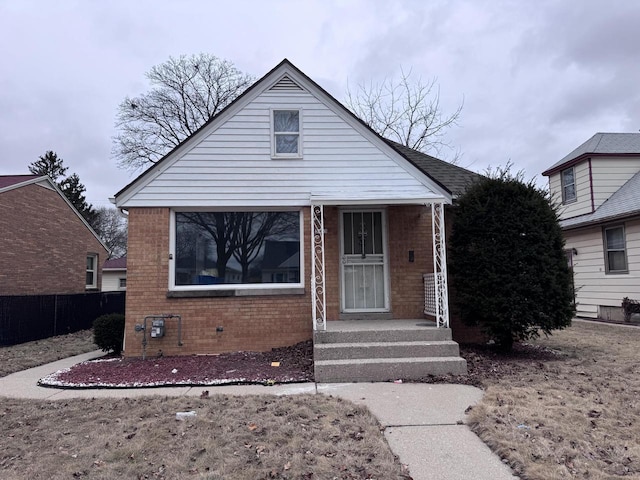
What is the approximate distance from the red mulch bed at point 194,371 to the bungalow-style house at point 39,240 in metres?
9.94

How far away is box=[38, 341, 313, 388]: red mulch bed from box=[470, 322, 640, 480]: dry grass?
2.82m

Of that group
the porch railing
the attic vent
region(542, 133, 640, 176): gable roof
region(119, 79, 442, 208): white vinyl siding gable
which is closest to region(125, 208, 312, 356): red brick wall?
region(119, 79, 442, 208): white vinyl siding gable

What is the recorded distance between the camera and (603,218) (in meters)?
13.6

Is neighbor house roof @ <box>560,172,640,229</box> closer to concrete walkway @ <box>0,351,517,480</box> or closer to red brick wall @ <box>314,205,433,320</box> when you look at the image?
red brick wall @ <box>314,205,433,320</box>

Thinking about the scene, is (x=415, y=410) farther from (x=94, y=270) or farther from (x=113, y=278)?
(x=113, y=278)

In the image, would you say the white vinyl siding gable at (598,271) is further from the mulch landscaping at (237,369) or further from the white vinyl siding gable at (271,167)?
the white vinyl siding gable at (271,167)

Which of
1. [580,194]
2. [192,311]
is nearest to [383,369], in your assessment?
[192,311]

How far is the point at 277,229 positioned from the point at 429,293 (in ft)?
10.8

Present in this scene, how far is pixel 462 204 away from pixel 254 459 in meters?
6.07

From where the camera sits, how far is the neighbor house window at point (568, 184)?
53.3 ft

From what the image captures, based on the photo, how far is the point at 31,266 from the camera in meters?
16.4

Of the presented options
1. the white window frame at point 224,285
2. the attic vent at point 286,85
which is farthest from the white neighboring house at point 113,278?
the attic vent at point 286,85

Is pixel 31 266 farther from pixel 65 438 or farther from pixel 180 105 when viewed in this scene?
pixel 180 105

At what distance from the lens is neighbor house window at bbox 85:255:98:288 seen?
21234 millimetres
